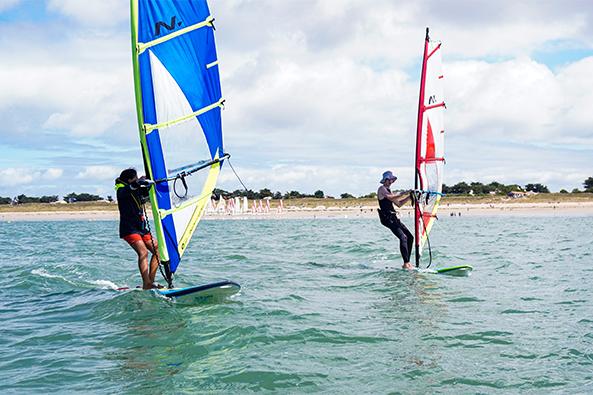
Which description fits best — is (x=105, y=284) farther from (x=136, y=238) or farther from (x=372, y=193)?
(x=372, y=193)

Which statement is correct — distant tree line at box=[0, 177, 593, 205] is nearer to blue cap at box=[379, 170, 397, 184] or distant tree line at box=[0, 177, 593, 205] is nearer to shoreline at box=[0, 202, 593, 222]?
shoreline at box=[0, 202, 593, 222]

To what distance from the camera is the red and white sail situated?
12.4m

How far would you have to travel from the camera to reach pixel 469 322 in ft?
25.1

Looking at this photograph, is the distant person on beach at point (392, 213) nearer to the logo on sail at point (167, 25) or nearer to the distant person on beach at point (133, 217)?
the distant person on beach at point (133, 217)

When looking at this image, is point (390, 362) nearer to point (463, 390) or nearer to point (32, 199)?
point (463, 390)

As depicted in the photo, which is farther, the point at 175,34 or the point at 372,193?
the point at 372,193

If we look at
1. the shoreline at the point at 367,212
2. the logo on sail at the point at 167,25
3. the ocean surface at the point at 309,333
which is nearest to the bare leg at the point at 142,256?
the ocean surface at the point at 309,333

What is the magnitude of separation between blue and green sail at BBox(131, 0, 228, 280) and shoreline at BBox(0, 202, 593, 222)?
3681cm

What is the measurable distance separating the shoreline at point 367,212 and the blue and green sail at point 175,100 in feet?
121

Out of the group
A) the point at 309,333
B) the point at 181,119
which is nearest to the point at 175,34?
the point at 181,119

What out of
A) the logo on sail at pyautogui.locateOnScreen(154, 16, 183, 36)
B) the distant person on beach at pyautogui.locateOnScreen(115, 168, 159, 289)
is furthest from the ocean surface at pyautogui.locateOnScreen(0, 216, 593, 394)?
the logo on sail at pyautogui.locateOnScreen(154, 16, 183, 36)

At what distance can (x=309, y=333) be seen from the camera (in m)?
7.14

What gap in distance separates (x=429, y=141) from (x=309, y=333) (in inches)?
259

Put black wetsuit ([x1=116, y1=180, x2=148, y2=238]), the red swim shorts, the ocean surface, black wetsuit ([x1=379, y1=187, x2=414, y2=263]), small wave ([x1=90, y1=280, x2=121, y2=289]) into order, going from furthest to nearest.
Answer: black wetsuit ([x1=379, y1=187, x2=414, y2=263]) < small wave ([x1=90, y1=280, x2=121, y2=289]) < the red swim shorts < black wetsuit ([x1=116, y1=180, x2=148, y2=238]) < the ocean surface
